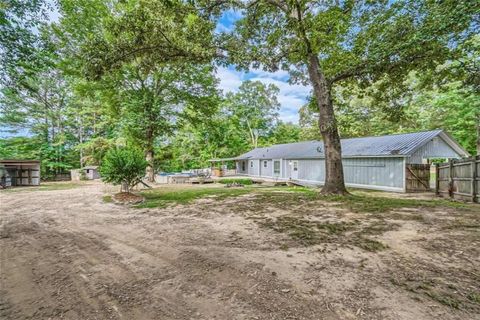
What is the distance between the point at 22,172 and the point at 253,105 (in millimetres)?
28643

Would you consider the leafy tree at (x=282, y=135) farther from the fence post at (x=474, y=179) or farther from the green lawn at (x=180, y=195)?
the fence post at (x=474, y=179)

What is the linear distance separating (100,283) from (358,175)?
50.8ft

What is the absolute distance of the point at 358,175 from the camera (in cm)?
1486

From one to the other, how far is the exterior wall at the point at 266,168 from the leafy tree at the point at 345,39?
581 inches

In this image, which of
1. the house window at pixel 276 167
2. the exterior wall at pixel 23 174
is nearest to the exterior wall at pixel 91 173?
the exterior wall at pixel 23 174

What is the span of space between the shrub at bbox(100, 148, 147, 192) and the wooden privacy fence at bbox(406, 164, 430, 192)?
13895 millimetres

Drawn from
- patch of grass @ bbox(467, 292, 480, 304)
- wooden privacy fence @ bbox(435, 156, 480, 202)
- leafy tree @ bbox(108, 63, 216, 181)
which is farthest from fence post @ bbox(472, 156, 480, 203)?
leafy tree @ bbox(108, 63, 216, 181)

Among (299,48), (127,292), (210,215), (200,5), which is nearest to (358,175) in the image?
(299,48)

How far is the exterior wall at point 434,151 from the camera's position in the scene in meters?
12.7

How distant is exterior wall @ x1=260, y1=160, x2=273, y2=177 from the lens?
24570 mm

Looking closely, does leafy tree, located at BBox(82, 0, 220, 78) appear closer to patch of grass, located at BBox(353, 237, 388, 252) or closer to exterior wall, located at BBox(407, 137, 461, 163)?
patch of grass, located at BBox(353, 237, 388, 252)

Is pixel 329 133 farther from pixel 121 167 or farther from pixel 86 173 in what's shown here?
pixel 86 173

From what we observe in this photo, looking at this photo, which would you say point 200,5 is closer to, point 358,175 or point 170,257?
point 170,257

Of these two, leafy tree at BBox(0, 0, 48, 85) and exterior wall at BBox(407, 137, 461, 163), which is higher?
leafy tree at BBox(0, 0, 48, 85)
